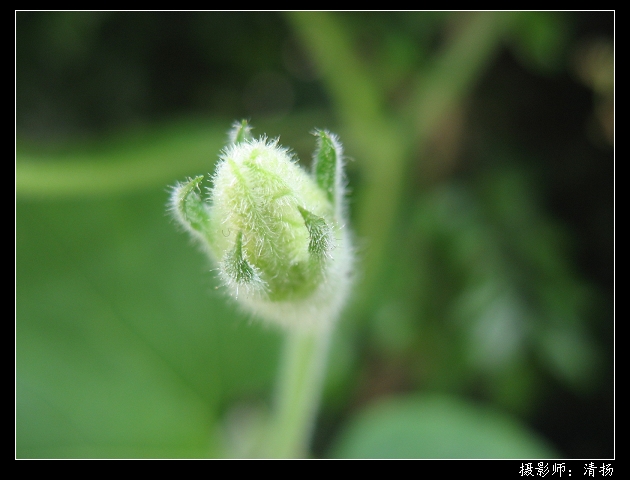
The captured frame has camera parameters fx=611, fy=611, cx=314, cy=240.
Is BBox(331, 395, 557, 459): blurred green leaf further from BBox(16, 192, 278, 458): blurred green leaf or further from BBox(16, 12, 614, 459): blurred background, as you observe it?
BBox(16, 192, 278, 458): blurred green leaf

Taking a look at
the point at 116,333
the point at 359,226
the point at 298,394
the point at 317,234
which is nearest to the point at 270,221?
the point at 317,234

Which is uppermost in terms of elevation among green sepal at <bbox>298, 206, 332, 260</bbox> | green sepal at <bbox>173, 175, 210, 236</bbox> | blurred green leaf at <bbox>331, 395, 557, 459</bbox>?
green sepal at <bbox>173, 175, 210, 236</bbox>

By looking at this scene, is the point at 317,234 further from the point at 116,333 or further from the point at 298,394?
the point at 116,333

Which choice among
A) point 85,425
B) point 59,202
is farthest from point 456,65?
point 85,425

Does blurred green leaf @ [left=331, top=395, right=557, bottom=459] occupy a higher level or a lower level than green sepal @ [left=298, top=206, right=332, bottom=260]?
lower

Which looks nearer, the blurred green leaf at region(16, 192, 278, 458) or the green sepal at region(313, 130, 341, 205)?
the green sepal at region(313, 130, 341, 205)

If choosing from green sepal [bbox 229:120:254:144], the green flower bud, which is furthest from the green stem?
green sepal [bbox 229:120:254:144]
